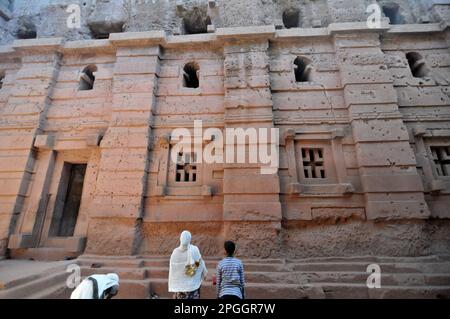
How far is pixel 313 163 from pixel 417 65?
472 cm

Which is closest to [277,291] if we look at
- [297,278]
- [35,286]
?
[297,278]

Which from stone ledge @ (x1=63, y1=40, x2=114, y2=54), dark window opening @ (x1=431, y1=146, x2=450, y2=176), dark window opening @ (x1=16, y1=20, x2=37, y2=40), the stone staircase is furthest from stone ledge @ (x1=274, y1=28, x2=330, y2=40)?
dark window opening @ (x1=16, y1=20, x2=37, y2=40)

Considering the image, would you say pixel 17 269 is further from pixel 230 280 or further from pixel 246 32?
pixel 246 32

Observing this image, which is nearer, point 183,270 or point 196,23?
point 183,270

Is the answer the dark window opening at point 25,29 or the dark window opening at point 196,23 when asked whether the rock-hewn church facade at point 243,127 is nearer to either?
the dark window opening at point 196,23

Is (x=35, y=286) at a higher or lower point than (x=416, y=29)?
lower

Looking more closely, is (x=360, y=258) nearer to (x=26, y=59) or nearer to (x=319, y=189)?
(x=319, y=189)

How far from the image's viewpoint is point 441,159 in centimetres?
602

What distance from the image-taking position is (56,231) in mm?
6449

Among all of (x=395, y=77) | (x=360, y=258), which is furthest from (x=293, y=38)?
(x=360, y=258)

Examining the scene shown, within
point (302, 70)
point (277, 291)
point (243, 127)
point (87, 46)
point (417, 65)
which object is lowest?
point (277, 291)

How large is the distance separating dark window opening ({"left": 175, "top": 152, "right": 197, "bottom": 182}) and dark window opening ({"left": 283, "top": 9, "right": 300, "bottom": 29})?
6.31 m

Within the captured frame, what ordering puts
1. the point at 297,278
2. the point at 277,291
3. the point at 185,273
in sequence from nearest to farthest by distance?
the point at 185,273, the point at 277,291, the point at 297,278
